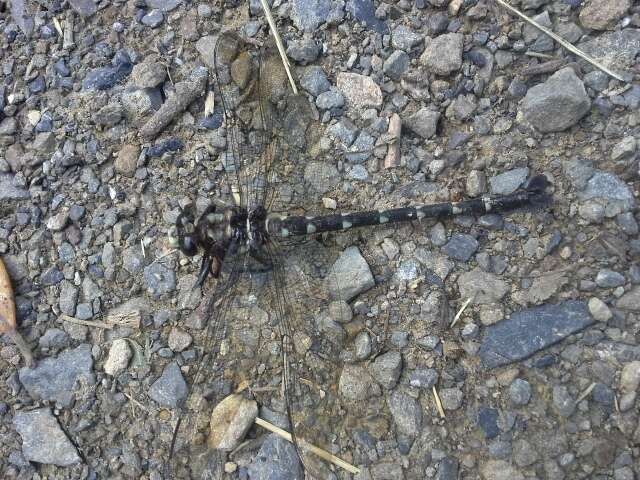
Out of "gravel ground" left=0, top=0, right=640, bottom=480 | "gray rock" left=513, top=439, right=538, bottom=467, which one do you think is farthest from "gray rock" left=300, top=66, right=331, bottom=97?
"gray rock" left=513, top=439, right=538, bottom=467

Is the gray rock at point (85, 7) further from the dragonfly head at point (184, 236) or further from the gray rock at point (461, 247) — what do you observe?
the gray rock at point (461, 247)

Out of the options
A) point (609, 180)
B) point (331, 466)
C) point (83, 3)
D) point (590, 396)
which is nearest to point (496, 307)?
point (590, 396)

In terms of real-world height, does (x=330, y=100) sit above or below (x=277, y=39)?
below

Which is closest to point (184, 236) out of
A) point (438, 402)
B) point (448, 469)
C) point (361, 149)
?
point (361, 149)

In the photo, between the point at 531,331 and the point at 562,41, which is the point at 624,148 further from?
the point at 531,331

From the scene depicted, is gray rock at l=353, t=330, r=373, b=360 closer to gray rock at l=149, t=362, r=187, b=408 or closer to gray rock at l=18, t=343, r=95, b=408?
gray rock at l=149, t=362, r=187, b=408

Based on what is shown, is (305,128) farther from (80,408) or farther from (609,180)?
(80,408)
